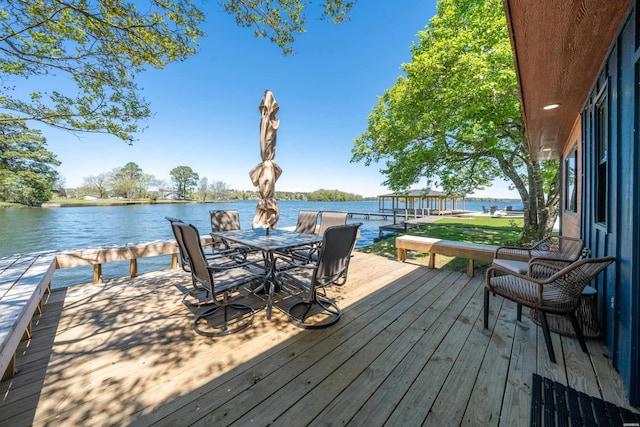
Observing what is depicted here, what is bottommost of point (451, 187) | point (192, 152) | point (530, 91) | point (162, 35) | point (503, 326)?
point (503, 326)

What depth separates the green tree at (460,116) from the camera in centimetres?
548

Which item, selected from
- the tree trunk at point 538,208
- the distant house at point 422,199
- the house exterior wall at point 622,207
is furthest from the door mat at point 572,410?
the distant house at point 422,199

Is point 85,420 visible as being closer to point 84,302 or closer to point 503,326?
point 84,302

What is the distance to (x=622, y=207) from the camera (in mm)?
1809

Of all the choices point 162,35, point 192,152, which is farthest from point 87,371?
point 192,152

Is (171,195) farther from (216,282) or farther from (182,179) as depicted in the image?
(216,282)

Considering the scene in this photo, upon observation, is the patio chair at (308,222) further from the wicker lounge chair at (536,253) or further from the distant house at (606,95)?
the distant house at (606,95)

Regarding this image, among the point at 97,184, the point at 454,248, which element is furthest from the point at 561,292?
the point at 97,184

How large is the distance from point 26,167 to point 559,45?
2198 centimetres

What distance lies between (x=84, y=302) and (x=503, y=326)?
17.0 ft

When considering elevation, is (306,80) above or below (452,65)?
above

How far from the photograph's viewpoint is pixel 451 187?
905 cm

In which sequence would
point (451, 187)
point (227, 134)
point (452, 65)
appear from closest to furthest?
point (452, 65) → point (451, 187) → point (227, 134)

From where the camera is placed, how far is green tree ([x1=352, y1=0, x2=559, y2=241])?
548 centimetres
